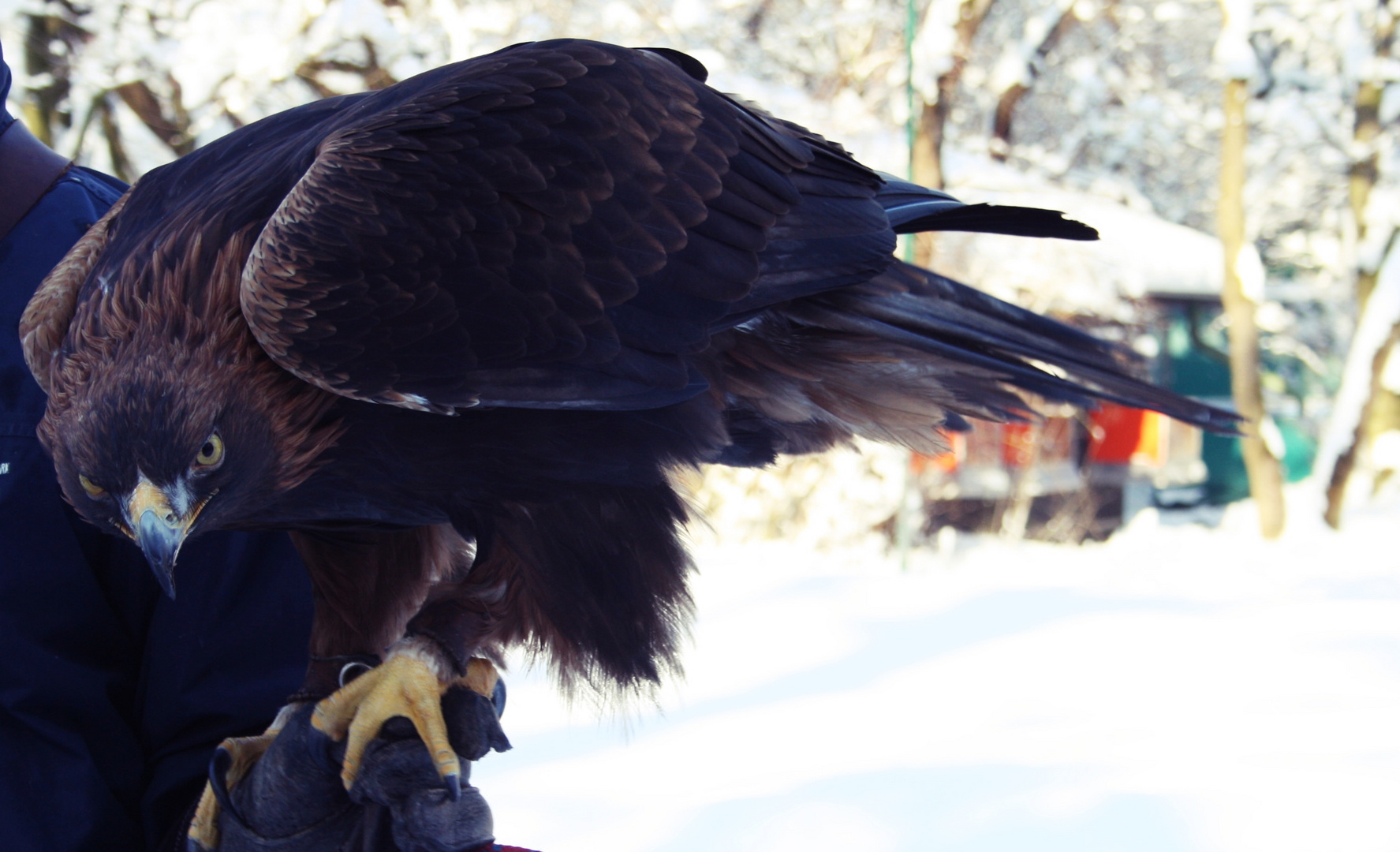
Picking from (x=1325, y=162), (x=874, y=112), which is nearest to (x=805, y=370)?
(x=874, y=112)

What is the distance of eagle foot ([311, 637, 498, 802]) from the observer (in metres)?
1.69

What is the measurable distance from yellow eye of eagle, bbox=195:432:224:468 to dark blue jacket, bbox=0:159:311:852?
22cm

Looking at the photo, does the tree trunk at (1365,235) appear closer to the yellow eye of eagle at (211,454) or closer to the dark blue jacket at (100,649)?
the dark blue jacket at (100,649)

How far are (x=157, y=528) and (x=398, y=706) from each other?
433 mm

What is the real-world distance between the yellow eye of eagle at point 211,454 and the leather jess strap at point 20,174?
1.60 feet

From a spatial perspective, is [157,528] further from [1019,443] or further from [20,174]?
[1019,443]

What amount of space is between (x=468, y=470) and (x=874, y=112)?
31.0 feet

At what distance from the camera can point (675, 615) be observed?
200 centimetres

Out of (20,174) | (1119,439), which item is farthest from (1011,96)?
(20,174)

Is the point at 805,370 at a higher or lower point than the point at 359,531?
higher

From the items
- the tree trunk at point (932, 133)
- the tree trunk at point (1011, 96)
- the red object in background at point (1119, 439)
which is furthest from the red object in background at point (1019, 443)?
the tree trunk at point (1011, 96)

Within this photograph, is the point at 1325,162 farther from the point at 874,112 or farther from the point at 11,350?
the point at 11,350

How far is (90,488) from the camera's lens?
153 centimetres

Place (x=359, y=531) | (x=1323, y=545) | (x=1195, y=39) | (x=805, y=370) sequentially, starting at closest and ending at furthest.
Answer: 1. (x=359, y=531)
2. (x=805, y=370)
3. (x=1323, y=545)
4. (x=1195, y=39)
